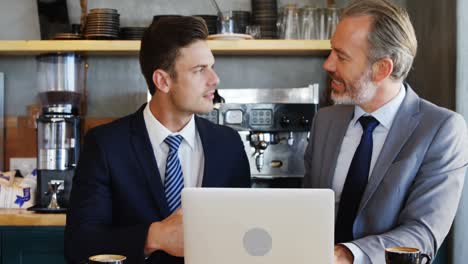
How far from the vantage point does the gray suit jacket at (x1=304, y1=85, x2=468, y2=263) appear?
2.40 meters

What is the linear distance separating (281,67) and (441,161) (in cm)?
217

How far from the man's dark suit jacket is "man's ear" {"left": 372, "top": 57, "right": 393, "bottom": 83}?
565 mm

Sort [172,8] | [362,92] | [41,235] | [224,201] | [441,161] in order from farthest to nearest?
1. [172,8]
2. [41,235]
3. [362,92]
4. [441,161]
5. [224,201]

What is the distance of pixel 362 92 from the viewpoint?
2.62m

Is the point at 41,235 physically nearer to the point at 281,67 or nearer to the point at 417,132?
the point at 281,67

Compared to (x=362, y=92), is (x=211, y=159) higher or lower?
lower

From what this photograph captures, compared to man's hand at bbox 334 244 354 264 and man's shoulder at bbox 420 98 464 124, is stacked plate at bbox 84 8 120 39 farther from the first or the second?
man's hand at bbox 334 244 354 264

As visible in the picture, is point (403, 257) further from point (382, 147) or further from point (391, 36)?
point (391, 36)

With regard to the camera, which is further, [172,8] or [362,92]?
[172,8]

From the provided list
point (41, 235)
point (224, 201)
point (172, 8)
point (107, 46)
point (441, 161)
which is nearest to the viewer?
point (224, 201)

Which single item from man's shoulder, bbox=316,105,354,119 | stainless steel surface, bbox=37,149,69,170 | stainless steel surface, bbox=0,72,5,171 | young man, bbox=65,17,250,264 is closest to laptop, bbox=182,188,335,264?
young man, bbox=65,17,250,264

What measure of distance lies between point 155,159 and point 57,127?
173 cm

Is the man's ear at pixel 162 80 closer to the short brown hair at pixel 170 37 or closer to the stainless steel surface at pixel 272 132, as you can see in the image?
the short brown hair at pixel 170 37

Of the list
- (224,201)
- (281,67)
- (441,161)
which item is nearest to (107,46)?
(281,67)
